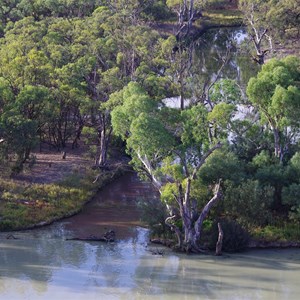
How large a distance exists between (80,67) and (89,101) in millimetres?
3902

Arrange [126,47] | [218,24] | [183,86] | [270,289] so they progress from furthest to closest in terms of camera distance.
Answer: [218,24]
[126,47]
[183,86]
[270,289]

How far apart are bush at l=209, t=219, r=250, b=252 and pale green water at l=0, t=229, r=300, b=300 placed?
384mm

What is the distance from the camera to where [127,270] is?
26.9 meters

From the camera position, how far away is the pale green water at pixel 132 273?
975 inches

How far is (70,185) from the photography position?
36.1 m

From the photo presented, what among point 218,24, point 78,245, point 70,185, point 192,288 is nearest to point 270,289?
point 192,288

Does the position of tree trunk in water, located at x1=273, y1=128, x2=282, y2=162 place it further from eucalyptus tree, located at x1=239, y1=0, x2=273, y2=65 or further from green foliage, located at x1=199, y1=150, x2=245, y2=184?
eucalyptus tree, located at x1=239, y1=0, x2=273, y2=65

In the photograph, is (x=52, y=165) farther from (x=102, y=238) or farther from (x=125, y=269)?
(x=125, y=269)

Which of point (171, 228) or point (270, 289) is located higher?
point (171, 228)

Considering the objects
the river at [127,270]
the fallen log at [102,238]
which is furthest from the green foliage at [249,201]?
the fallen log at [102,238]

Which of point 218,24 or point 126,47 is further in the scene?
point 218,24

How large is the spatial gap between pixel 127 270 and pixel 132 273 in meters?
0.31

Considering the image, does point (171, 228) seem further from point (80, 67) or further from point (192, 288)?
point (80, 67)

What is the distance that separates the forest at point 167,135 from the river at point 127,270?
122 centimetres
